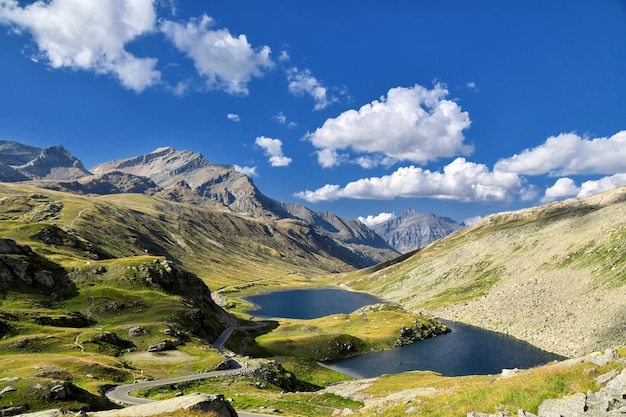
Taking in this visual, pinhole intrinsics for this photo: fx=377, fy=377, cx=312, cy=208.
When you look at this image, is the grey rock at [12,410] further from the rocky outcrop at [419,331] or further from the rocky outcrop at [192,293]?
the rocky outcrop at [419,331]

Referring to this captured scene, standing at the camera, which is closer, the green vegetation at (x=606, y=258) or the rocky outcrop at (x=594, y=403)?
the rocky outcrop at (x=594, y=403)

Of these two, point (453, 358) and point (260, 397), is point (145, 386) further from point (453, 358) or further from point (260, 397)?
point (453, 358)

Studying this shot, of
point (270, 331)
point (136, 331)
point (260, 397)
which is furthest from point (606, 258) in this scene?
point (136, 331)

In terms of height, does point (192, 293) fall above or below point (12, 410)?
above

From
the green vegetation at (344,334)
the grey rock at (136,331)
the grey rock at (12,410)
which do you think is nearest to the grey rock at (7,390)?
the grey rock at (12,410)

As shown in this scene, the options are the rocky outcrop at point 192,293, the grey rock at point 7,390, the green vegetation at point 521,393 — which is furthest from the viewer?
the rocky outcrop at point 192,293

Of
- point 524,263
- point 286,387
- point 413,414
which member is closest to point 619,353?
point 413,414

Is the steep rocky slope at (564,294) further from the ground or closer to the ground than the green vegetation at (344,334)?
further from the ground

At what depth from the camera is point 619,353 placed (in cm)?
2409

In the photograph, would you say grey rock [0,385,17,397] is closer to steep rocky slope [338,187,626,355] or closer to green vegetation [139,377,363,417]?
green vegetation [139,377,363,417]

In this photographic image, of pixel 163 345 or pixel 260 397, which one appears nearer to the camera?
pixel 260 397

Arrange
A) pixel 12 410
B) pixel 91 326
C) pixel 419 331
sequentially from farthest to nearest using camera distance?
pixel 419 331 < pixel 91 326 < pixel 12 410

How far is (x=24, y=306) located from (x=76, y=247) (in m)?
84.6

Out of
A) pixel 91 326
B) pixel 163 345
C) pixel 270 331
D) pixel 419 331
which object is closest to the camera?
pixel 163 345
